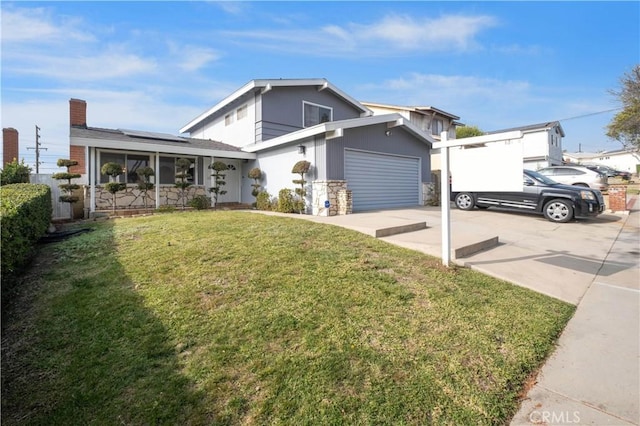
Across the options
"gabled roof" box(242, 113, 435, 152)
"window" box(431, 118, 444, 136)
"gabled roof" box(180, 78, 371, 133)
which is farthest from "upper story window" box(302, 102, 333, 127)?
"window" box(431, 118, 444, 136)

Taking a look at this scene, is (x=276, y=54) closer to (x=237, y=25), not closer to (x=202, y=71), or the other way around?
(x=202, y=71)

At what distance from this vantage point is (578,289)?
14.5 feet

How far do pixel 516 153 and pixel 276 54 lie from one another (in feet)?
36.8

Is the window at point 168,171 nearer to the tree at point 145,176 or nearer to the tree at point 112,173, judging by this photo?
the tree at point 145,176

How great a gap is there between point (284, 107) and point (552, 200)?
37.6 feet

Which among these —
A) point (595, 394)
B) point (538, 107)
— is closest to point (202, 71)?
point (595, 394)

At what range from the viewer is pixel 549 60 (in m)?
15.6

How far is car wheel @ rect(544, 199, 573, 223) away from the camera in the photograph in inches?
376

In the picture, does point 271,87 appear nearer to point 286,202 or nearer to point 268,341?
point 286,202

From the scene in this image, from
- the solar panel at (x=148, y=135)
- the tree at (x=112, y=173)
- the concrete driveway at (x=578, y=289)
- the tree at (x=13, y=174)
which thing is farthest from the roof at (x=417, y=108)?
the tree at (x=13, y=174)

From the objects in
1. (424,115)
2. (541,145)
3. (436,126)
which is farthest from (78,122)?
(541,145)

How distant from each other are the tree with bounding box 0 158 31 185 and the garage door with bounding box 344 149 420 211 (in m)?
13.5

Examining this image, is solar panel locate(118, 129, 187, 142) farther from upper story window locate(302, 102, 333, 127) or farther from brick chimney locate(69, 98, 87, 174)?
upper story window locate(302, 102, 333, 127)

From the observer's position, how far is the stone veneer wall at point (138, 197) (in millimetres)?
11742
